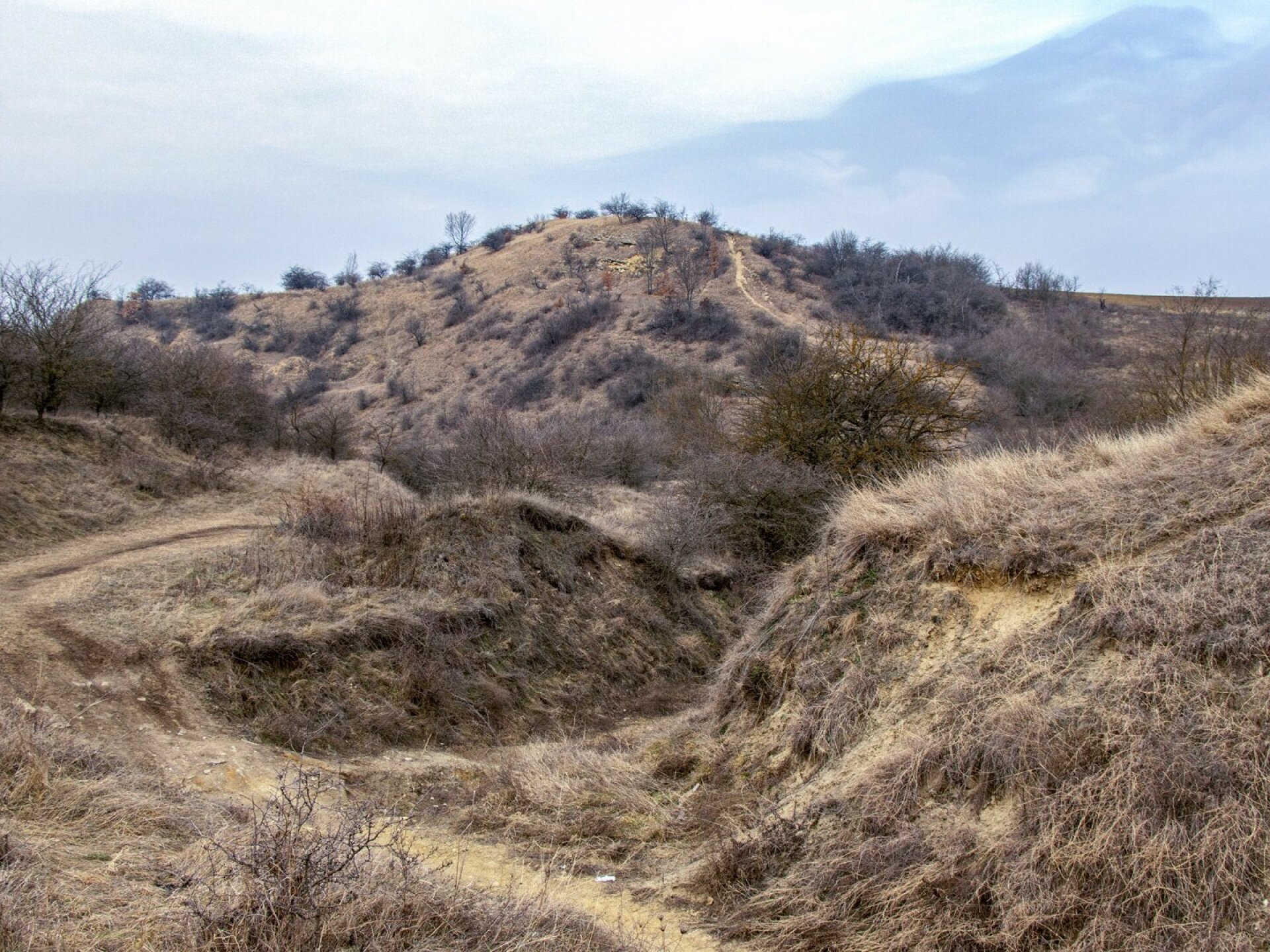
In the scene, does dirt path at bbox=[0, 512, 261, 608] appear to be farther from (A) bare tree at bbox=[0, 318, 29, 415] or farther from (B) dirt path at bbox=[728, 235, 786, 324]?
(B) dirt path at bbox=[728, 235, 786, 324]

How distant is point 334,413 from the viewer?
3341 centimetres

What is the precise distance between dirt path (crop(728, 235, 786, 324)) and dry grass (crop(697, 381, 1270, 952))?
45.9 m

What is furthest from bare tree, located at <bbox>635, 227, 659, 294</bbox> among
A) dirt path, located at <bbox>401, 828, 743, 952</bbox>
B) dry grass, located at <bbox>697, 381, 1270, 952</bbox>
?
dirt path, located at <bbox>401, 828, 743, 952</bbox>

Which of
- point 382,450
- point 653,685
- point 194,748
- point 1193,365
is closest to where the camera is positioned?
point 194,748

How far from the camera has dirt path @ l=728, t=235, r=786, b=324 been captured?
54.4 metres

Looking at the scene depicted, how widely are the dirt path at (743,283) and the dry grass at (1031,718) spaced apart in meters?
45.9

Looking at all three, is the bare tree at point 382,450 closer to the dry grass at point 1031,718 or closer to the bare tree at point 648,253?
the dry grass at point 1031,718

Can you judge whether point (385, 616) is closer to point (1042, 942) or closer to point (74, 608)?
point (74, 608)

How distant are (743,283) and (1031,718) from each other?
5575 cm

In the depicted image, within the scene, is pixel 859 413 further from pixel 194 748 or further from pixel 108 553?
pixel 194 748

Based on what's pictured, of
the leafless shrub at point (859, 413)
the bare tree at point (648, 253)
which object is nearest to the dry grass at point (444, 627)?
the leafless shrub at point (859, 413)

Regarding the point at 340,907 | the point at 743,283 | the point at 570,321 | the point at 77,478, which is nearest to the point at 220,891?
the point at 340,907

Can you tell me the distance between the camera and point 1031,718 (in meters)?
5.81

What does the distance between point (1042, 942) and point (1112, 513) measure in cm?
366
